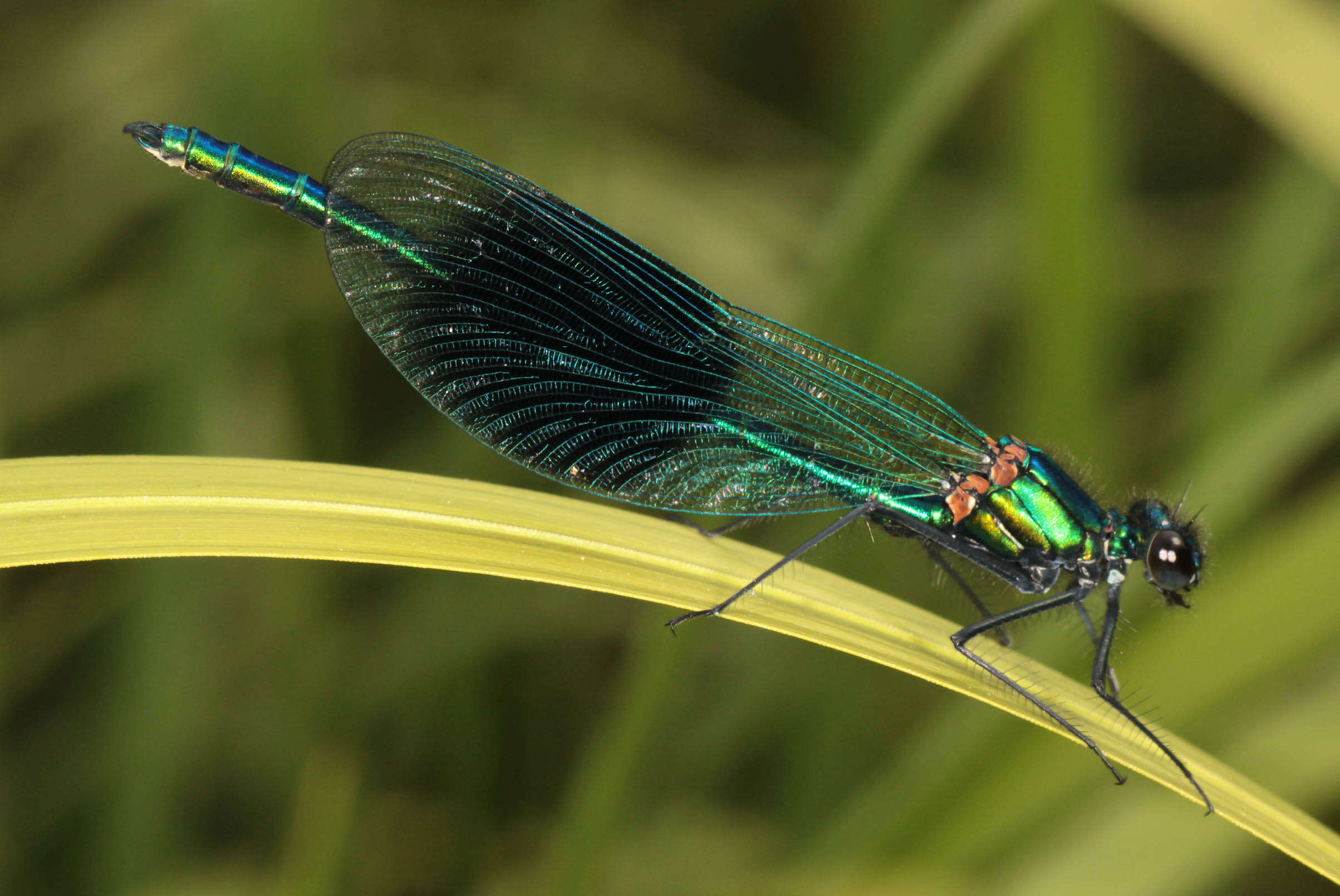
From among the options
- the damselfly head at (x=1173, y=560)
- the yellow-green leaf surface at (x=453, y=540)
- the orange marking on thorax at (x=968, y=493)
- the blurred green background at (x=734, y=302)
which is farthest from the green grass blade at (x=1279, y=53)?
the yellow-green leaf surface at (x=453, y=540)

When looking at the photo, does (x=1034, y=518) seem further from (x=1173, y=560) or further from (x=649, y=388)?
(x=649, y=388)

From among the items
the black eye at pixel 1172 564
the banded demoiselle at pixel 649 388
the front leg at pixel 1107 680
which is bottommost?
the front leg at pixel 1107 680

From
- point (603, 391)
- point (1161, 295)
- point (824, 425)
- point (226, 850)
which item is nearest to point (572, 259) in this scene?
point (603, 391)

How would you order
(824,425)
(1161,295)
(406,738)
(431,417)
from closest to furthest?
(824,425) < (406,738) < (431,417) < (1161,295)

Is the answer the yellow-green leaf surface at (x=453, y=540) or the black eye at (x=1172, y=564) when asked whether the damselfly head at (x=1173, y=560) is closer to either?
the black eye at (x=1172, y=564)

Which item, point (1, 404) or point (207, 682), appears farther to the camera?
point (1, 404)

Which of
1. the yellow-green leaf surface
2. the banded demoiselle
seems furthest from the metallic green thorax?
the yellow-green leaf surface

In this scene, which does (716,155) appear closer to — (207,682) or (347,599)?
(347,599)

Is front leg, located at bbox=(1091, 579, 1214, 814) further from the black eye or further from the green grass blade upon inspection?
the green grass blade
